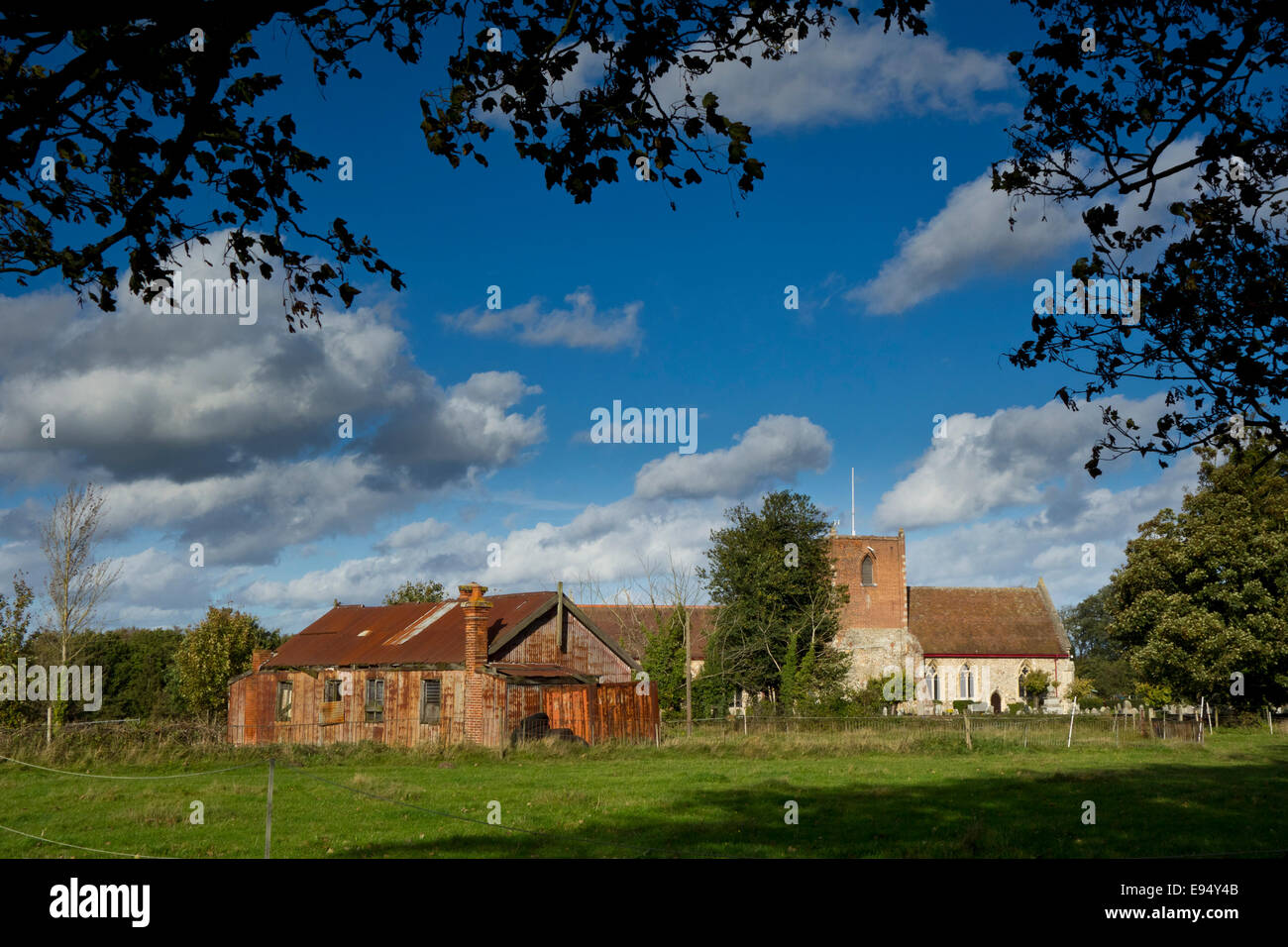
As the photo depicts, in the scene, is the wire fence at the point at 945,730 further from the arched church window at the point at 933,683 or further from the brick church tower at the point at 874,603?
the arched church window at the point at 933,683

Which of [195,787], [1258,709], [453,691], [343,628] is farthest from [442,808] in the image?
[1258,709]

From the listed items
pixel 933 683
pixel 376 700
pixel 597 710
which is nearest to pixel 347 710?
pixel 376 700

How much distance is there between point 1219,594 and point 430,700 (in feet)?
104

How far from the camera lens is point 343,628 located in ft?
132

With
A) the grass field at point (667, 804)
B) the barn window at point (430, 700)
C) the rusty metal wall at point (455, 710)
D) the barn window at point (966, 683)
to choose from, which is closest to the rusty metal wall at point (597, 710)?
the rusty metal wall at point (455, 710)

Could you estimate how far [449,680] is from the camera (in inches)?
1261

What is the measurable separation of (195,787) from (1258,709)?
4143cm

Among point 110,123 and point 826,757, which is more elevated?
point 110,123

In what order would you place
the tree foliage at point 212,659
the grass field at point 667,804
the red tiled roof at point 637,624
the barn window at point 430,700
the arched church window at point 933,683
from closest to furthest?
the grass field at point 667,804 → the barn window at point 430,700 → the tree foliage at point 212,659 → the red tiled roof at point 637,624 → the arched church window at point 933,683

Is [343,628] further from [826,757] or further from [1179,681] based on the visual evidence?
[1179,681]

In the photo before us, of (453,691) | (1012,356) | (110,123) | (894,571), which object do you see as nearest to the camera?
(110,123)

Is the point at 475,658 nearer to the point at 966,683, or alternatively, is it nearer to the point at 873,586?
the point at 873,586

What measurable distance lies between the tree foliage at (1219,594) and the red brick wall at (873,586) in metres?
17.8

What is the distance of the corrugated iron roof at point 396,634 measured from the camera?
110 ft
